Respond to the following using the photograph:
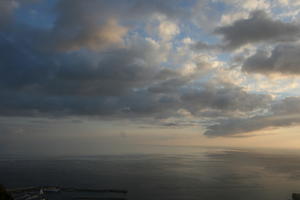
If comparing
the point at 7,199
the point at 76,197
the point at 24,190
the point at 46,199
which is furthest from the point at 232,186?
the point at 7,199

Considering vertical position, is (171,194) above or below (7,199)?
below

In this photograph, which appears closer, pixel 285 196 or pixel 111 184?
pixel 285 196

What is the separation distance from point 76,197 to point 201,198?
144ft

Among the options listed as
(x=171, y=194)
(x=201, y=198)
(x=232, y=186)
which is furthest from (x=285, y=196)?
(x=171, y=194)

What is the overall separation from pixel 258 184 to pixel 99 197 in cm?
7712

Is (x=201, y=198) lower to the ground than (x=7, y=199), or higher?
lower

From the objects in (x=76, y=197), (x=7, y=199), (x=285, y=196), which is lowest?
(x=285, y=196)

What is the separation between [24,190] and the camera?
9356 cm

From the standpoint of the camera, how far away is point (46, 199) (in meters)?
80.6

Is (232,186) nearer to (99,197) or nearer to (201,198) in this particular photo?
(201,198)

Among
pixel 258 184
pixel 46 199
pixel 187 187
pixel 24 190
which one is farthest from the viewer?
pixel 258 184

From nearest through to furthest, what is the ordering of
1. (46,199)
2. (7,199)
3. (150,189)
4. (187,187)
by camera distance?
(7,199), (46,199), (150,189), (187,187)

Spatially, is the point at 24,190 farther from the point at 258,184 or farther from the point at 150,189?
the point at 258,184

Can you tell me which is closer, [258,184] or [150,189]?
[150,189]
